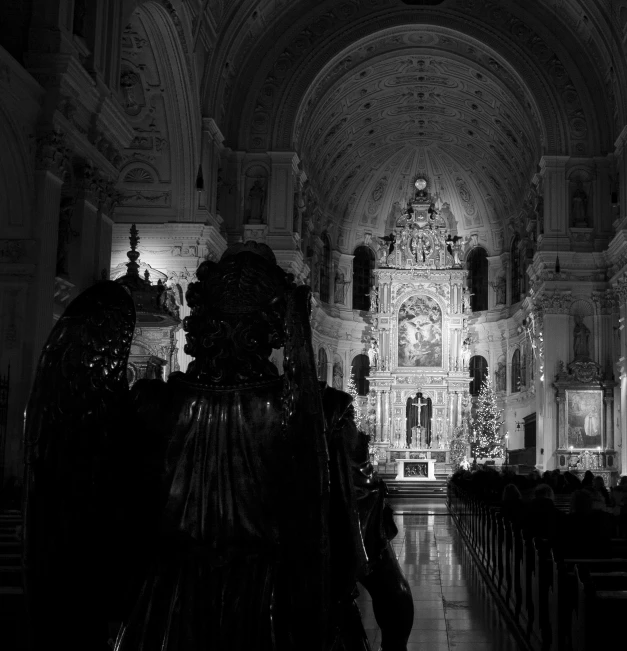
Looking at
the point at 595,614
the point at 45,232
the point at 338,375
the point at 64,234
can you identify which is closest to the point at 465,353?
the point at 338,375

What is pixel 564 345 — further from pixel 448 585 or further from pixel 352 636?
pixel 352 636

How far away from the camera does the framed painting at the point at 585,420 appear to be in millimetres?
24672

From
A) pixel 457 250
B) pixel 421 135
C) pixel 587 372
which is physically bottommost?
pixel 587 372

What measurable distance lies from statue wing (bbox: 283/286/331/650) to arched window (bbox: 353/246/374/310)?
3556 centimetres

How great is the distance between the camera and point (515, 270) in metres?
34.3

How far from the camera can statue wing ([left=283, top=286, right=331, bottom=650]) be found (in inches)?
64.6

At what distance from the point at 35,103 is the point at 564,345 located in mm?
17380

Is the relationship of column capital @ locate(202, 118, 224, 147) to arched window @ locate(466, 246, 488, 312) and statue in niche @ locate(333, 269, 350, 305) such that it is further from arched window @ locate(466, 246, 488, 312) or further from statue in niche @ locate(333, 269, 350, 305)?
arched window @ locate(466, 246, 488, 312)

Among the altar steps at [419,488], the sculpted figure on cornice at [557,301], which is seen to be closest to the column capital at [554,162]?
the sculpted figure on cornice at [557,301]

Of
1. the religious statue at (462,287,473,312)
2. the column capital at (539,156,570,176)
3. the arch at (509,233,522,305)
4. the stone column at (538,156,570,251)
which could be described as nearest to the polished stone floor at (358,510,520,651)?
the stone column at (538,156,570,251)

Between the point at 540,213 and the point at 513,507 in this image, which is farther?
the point at 540,213

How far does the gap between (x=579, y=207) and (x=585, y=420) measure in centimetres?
583

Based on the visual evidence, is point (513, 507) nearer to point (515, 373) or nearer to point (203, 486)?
point (203, 486)

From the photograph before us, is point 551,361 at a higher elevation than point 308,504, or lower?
higher
